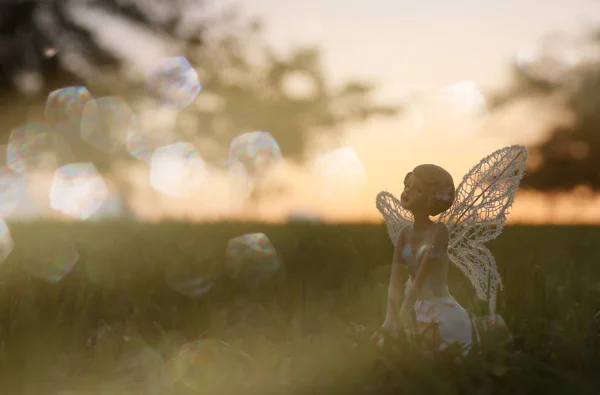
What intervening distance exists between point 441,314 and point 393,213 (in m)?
0.76

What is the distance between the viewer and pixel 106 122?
17188 mm

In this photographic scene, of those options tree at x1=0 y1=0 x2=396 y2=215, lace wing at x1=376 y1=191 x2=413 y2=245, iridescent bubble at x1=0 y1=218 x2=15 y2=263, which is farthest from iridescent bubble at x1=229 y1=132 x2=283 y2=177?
lace wing at x1=376 y1=191 x2=413 y2=245

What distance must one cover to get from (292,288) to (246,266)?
3.28 feet

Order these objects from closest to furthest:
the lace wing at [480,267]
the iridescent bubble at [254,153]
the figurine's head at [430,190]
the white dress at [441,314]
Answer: the white dress at [441,314], the figurine's head at [430,190], the lace wing at [480,267], the iridescent bubble at [254,153]

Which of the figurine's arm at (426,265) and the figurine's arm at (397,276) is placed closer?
the figurine's arm at (426,265)

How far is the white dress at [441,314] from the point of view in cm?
322

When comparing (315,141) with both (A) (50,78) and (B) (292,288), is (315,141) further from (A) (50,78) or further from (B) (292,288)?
(B) (292,288)

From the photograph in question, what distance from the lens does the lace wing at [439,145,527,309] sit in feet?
11.7

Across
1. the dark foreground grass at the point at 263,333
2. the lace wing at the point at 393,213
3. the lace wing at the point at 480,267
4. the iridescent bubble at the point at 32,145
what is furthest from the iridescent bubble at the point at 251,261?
the iridescent bubble at the point at 32,145

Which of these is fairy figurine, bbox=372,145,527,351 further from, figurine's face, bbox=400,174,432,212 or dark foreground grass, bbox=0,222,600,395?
dark foreground grass, bbox=0,222,600,395

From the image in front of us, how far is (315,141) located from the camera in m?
25.8

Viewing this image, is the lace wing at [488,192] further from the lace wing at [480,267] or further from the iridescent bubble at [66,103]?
the iridescent bubble at [66,103]

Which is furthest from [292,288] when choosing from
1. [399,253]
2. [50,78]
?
[50,78]

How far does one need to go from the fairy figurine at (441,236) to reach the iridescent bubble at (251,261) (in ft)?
7.92
